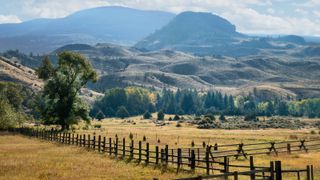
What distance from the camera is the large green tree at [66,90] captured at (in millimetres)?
98375

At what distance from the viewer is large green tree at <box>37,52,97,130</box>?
98.4m

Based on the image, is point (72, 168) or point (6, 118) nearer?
point (72, 168)

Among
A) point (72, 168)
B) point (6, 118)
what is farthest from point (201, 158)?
point (6, 118)

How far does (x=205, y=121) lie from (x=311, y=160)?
103 m

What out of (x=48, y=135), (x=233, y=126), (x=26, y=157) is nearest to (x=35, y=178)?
(x=26, y=157)

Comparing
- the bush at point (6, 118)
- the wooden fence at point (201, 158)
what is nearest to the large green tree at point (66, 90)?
the bush at point (6, 118)

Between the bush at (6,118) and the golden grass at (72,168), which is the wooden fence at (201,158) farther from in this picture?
the bush at (6,118)

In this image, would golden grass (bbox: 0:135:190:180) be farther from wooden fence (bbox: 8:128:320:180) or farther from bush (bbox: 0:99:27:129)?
bush (bbox: 0:99:27:129)

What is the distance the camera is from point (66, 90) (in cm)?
10006

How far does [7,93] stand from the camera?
477 ft

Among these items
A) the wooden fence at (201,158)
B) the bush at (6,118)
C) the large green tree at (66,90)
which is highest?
the large green tree at (66,90)

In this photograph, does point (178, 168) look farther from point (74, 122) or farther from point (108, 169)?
point (74, 122)

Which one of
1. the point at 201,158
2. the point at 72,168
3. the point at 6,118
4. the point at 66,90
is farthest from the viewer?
the point at 6,118

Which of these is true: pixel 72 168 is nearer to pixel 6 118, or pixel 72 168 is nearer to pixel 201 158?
pixel 201 158
